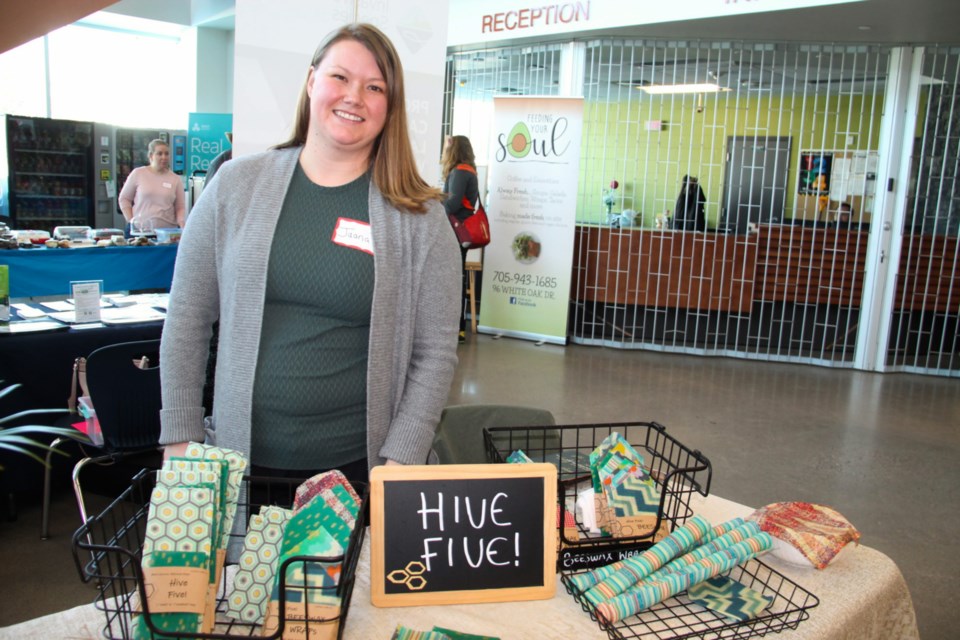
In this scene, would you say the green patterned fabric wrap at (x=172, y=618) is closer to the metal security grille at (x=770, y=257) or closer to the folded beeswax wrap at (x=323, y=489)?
the folded beeswax wrap at (x=323, y=489)

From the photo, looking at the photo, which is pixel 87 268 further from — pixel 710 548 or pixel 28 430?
pixel 710 548

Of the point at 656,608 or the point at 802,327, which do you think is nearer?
the point at 656,608

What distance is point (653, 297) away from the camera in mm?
6914

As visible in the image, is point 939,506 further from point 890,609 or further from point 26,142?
point 26,142

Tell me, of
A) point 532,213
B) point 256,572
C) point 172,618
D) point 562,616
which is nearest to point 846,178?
point 532,213

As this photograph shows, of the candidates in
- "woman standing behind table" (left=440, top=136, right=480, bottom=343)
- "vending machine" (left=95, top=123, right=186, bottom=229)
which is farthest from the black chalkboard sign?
"vending machine" (left=95, top=123, right=186, bottom=229)

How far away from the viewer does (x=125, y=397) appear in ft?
8.71

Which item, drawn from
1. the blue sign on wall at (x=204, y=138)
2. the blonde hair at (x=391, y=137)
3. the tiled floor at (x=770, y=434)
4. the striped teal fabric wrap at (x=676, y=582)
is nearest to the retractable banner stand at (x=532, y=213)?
the tiled floor at (x=770, y=434)

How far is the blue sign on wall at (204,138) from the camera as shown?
852 cm

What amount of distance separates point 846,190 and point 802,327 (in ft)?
4.12

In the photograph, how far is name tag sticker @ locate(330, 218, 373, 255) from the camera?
140cm

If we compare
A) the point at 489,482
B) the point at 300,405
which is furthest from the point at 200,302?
the point at 489,482

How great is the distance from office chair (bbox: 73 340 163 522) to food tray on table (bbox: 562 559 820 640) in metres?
2.04

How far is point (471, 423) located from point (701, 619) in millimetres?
1072
